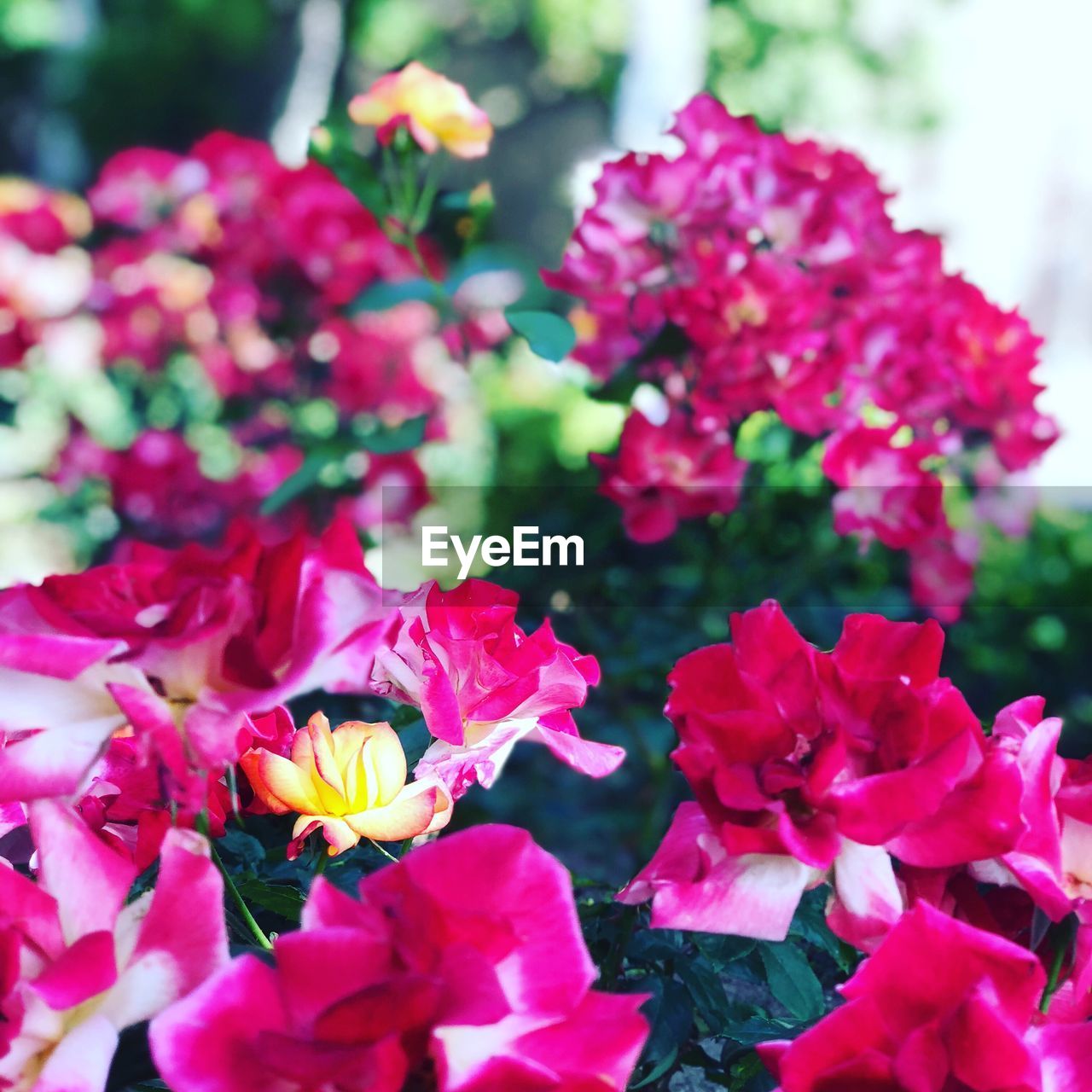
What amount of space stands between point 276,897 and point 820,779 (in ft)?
0.70

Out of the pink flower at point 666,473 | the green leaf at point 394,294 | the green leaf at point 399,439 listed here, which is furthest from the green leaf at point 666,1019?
the green leaf at point 394,294

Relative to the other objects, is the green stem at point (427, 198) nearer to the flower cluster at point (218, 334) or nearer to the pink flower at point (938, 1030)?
the flower cluster at point (218, 334)

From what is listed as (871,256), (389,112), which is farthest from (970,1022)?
(389,112)

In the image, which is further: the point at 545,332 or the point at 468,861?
the point at 545,332

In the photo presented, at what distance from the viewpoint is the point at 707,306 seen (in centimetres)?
110

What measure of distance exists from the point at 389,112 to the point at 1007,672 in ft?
5.21

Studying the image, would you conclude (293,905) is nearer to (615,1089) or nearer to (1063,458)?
(615,1089)

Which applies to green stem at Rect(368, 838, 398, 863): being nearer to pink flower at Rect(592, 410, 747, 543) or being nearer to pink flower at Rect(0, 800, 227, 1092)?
pink flower at Rect(0, 800, 227, 1092)

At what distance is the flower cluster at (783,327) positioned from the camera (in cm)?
112

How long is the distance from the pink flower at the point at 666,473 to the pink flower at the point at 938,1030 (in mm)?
772

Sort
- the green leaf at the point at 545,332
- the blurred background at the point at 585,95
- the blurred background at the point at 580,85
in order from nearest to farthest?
the green leaf at the point at 545,332
the blurred background at the point at 585,95
the blurred background at the point at 580,85

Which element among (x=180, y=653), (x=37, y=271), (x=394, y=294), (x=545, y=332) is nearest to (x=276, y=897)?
(x=180, y=653)

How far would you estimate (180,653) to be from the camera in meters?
0.40

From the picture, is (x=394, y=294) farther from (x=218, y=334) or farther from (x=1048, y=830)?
(x=218, y=334)
